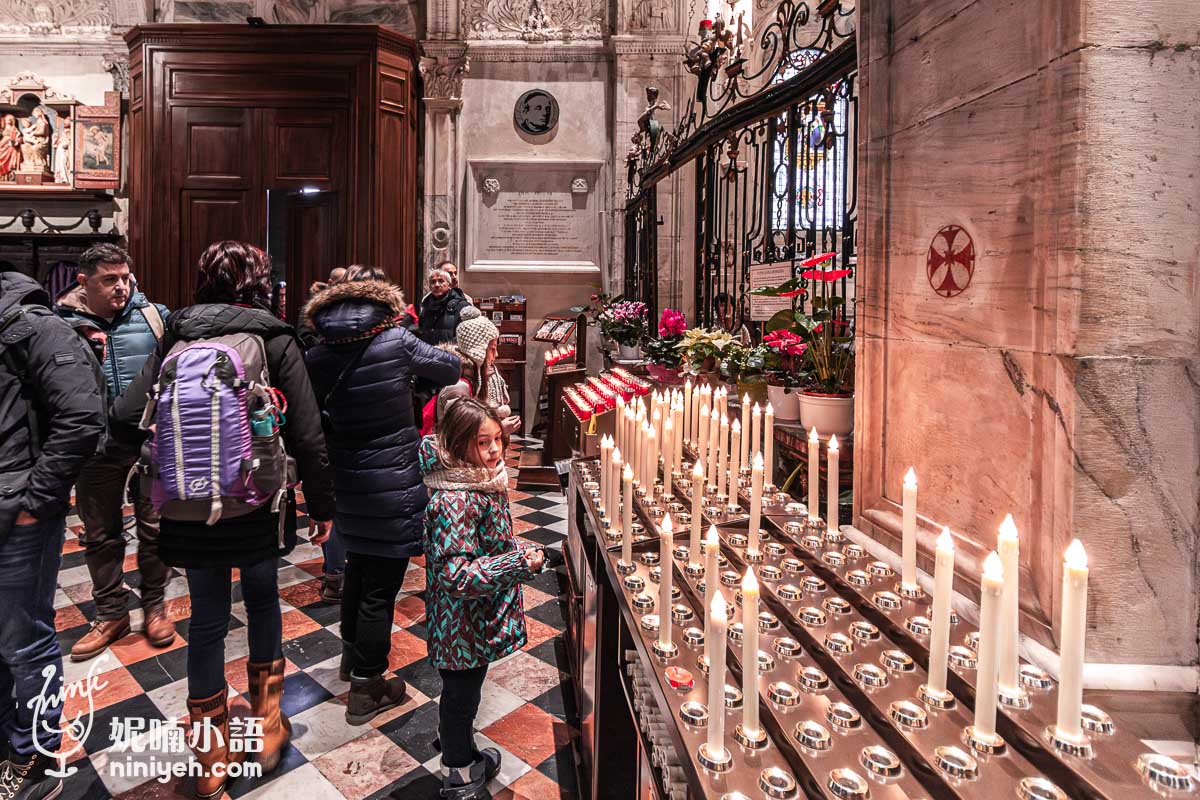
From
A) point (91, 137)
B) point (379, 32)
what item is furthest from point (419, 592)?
point (91, 137)

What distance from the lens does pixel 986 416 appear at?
152 cm

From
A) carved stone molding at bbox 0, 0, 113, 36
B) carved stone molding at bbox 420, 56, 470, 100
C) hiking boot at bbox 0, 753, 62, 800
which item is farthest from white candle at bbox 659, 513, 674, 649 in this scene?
carved stone molding at bbox 0, 0, 113, 36

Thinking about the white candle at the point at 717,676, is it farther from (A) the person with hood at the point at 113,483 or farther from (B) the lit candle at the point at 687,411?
(A) the person with hood at the point at 113,483

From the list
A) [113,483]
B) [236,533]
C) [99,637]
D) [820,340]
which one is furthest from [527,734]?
[113,483]

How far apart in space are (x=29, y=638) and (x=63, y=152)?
31.8ft

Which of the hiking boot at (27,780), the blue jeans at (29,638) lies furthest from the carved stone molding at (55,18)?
the hiking boot at (27,780)

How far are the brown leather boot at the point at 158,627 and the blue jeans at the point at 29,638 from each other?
1030 mm

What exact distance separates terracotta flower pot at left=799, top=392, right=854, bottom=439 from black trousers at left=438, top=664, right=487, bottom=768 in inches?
59.0

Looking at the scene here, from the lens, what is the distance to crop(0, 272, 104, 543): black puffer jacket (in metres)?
2.13

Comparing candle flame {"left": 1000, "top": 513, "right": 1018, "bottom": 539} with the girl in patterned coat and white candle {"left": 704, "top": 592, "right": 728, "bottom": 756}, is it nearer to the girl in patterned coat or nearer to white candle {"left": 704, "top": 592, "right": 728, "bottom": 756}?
white candle {"left": 704, "top": 592, "right": 728, "bottom": 756}

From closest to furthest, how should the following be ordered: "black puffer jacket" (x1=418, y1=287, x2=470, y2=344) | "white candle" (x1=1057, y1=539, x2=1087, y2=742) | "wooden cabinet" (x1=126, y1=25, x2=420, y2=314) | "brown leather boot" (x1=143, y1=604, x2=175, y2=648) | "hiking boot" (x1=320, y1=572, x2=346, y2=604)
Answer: "white candle" (x1=1057, y1=539, x2=1087, y2=742) < "brown leather boot" (x1=143, y1=604, x2=175, y2=648) < "hiking boot" (x1=320, y1=572, x2=346, y2=604) < "black puffer jacket" (x1=418, y1=287, x2=470, y2=344) < "wooden cabinet" (x1=126, y1=25, x2=420, y2=314)

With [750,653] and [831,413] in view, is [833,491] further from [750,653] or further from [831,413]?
[750,653]

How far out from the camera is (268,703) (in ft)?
8.18

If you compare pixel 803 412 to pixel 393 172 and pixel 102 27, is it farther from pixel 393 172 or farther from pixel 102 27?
pixel 102 27
